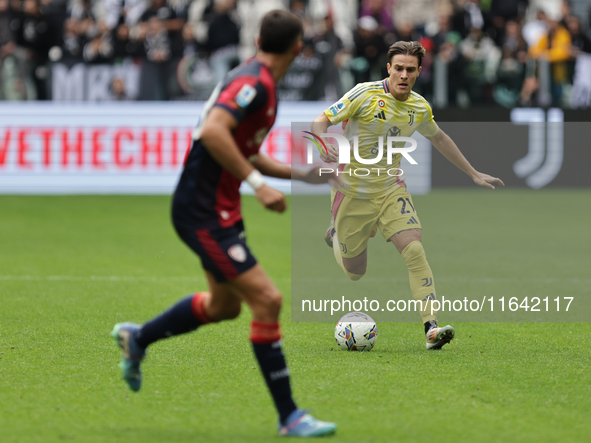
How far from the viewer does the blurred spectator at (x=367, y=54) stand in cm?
1794

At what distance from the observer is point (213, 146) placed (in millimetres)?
4137

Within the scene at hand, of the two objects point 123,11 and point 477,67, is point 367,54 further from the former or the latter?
point 123,11

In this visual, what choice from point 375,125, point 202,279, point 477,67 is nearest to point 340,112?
point 375,125

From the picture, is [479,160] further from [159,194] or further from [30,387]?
[30,387]

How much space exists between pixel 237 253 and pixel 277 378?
648 mm

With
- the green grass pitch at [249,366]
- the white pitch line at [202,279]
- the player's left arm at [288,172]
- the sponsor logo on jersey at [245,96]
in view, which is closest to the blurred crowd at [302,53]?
the green grass pitch at [249,366]

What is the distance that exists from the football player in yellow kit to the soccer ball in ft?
1.47

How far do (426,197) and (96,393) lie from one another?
43.3ft

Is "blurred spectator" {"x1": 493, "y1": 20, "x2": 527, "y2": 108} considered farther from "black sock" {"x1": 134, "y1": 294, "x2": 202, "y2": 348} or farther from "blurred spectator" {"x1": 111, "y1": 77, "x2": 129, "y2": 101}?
"black sock" {"x1": 134, "y1": 294, "x2": 202, "y2": 348}

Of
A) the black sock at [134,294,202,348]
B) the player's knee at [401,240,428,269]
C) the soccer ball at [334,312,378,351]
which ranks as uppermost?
the black sock at [134,294,202,348]

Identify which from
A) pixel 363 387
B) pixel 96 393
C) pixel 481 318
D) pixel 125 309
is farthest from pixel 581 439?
pixel 125 309

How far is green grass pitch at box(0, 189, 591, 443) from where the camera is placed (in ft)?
14.7

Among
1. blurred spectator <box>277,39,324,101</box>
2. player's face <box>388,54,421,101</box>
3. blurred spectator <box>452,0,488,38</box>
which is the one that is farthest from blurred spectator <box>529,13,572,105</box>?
player's face <box>388,54,421,101</box>

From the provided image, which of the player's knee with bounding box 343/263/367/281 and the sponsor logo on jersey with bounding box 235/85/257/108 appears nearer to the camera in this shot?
the sponsor logo on jersey with bounding box 235/85/257/108
